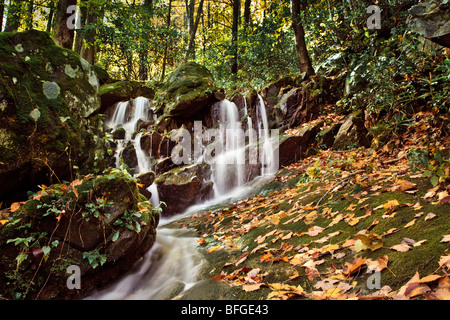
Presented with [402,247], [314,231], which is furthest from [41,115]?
[402,247]

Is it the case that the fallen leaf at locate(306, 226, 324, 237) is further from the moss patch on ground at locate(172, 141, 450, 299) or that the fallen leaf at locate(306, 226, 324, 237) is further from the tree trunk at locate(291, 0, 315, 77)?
the tree trunk at locate(291, 0, 315, 77)

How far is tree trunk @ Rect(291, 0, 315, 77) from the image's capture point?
30.1ft

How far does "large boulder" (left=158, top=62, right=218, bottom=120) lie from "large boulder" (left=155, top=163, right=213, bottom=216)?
3218mm

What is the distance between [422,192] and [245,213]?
10.4 feet

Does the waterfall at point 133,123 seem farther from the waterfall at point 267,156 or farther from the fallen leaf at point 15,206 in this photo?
the fallen leaf at point 15,206

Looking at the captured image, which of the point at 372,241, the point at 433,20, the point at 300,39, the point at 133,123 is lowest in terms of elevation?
the point at 372,241

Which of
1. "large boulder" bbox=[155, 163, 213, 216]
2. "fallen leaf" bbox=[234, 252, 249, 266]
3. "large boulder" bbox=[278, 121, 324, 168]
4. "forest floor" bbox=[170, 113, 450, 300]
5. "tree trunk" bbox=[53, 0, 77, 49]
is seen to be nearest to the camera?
"forest floor" bbox=[170, 113, 450, 300]

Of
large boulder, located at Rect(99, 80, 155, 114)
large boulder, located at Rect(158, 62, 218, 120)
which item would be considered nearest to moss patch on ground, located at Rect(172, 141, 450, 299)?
large boulder, located at Rect(158, 62, 218, 120)

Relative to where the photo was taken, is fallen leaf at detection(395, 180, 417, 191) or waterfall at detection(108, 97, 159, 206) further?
waterfall at detection(108, 97, 159, 206)

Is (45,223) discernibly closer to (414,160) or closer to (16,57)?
(16,57)

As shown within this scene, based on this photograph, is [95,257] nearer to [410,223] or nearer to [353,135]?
[410,223]

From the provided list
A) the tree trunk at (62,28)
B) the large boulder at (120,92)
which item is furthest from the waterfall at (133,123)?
the tree trunk at (62,28)

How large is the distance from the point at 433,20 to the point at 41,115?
20.0ft

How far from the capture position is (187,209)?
762 centimetres
